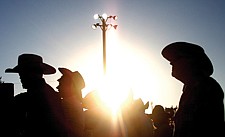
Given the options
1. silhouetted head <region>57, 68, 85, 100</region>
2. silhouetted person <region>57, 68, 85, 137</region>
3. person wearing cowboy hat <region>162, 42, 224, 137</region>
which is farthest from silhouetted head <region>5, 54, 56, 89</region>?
person wearing cowboy hat <region>162, 42, 224, 137</region>

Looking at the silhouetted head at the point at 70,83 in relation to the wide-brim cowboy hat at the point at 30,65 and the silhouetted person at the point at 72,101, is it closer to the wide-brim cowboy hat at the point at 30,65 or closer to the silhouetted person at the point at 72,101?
the silhouetted person at the point at 72,101

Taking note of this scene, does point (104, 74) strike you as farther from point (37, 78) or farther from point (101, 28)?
point (37, 78)

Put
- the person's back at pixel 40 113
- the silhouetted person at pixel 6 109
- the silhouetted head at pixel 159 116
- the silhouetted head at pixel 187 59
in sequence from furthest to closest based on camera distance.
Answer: the silhouetted head at pixel 159 116 < the silhouetted person at pixel 6 109 < the person's back at pixel 40 113 < the silhouetted head at pixel 187 59

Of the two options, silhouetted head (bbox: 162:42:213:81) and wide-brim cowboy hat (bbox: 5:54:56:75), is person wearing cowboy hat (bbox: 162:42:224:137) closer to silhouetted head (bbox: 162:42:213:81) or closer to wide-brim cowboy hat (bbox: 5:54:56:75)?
silhouetted head (bbox: 162:42:213:81)

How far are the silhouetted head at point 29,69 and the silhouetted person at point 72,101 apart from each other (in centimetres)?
60

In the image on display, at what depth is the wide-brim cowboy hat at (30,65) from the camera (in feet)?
17.3

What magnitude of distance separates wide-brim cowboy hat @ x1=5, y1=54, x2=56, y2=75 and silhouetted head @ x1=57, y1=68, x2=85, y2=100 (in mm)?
1173

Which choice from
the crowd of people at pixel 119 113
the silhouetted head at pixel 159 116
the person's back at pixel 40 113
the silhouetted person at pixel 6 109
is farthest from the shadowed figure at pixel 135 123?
the silhouetted head at pixel 159 116

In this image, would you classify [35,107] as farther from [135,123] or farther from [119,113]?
[135,123]

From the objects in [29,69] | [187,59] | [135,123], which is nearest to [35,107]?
[29,69]

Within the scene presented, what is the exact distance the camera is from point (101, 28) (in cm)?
1827

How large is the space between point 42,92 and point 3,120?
0.62 metres

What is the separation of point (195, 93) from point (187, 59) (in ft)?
1.40

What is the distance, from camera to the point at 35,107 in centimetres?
478
